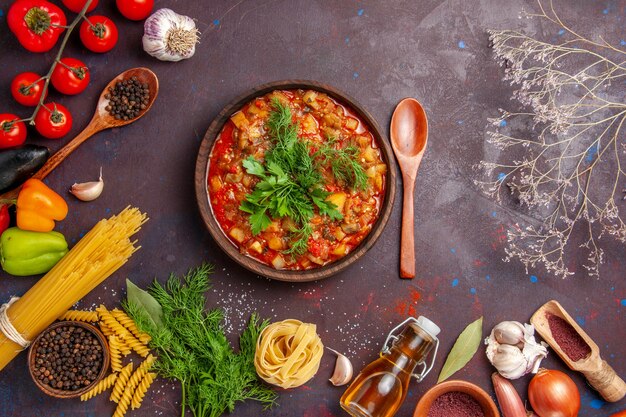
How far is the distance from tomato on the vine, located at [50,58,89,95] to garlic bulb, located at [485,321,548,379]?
308 cm

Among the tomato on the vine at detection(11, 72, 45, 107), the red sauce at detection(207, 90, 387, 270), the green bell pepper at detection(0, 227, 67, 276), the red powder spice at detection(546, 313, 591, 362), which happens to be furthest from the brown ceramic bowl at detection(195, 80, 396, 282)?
the red powder spice at detection(546, 313, 591, 362)

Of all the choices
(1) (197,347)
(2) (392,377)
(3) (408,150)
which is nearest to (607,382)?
(2) (392,377)

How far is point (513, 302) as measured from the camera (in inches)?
165

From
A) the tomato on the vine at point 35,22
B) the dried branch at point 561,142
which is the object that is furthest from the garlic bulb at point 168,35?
the dried branch at point 561,142

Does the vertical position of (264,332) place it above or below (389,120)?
below

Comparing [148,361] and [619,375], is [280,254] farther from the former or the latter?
[619,375]

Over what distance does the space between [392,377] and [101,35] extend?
274 cm

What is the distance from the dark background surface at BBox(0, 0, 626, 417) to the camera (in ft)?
13.3

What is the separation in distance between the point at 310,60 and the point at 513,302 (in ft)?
6.88

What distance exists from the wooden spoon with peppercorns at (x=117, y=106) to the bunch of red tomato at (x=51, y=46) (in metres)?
0.12

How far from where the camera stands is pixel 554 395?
13.0 ft

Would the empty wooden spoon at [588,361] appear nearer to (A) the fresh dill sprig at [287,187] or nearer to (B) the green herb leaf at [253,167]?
(A) the fresh dill sprig at [287,187]

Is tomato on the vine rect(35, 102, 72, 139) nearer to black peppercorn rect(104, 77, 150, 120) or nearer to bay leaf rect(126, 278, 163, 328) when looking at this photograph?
black peppercorn rect(104, 77, 150, 120)

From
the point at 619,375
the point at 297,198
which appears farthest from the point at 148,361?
the point at 619,375
